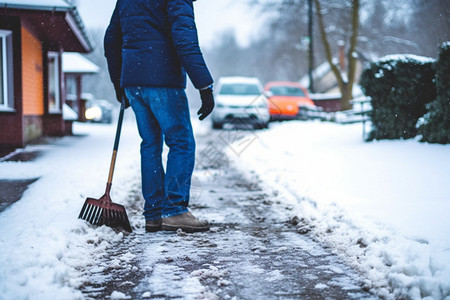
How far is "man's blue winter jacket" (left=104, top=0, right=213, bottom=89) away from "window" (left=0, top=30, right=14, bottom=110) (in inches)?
290

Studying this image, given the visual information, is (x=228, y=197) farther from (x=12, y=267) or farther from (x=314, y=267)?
(x=12, y=267)

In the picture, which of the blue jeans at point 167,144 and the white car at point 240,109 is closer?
the blue jeans at point 167,144

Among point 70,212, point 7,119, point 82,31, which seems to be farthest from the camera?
point 82,31

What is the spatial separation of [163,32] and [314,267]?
2081 mm

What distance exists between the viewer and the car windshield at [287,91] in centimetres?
2000

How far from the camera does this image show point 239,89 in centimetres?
1727

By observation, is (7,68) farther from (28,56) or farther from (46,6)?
(46,6)

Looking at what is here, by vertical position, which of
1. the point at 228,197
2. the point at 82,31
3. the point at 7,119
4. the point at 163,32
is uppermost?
the point at 82,31

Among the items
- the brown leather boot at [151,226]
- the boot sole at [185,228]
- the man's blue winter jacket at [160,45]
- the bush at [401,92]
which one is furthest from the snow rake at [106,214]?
the bush at [401,92]

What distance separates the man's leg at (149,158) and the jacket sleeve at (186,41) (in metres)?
0.47

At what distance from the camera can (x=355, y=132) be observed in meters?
10.6

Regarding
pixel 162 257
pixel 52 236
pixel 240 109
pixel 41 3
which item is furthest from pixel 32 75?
pixel 162 257

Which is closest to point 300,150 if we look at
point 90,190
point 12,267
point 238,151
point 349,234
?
point 238,151

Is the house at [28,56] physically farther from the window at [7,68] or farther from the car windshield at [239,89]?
the car windshield at [239,89]
